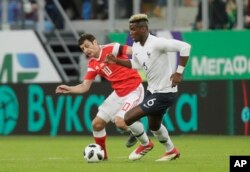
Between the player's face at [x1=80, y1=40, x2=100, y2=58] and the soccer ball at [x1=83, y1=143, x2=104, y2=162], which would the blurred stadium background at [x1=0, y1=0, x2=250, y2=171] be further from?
the soccer ball at [x1=83, y1=143, x2=104, y2=162]

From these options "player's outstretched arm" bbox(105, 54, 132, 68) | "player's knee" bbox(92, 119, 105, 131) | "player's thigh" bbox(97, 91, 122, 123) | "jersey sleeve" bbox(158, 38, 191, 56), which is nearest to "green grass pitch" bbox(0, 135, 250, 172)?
"player's knee" bbox(92, 119, 105, 131)

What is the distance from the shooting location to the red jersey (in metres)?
18.8

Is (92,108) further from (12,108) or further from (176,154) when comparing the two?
(176,154)

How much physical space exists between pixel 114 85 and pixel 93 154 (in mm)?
1723

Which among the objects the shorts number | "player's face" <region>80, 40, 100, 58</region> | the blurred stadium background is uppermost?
"player's face" <region>80, 40, 100, 58</region>

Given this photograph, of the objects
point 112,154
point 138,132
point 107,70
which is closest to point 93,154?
point 138,132

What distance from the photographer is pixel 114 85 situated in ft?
62.5

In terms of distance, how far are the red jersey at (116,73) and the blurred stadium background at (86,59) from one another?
7917 millimetres

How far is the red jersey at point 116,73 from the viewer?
18.8 meters

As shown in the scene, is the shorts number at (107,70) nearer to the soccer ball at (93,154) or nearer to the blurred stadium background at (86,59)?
the soccer ball at (93,154)

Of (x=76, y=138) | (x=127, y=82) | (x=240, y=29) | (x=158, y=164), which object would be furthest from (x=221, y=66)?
(x=158, y=164)

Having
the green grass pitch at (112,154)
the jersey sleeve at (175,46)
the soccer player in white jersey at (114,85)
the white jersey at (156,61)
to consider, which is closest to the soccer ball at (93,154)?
the green grass pitch at (112,154)

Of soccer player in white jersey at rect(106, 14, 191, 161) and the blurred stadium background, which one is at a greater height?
soccer player in white jersey at rect(106, 14, 191, 161)

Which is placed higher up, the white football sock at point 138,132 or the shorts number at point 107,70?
the shorts number at point 107,70
